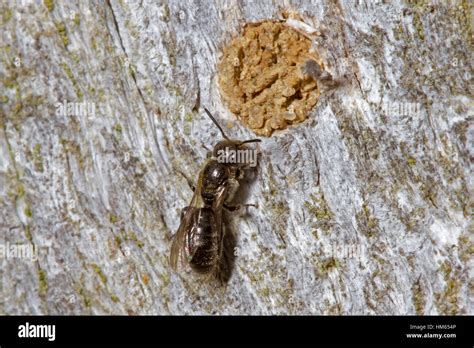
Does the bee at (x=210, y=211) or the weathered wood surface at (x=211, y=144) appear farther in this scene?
the bee at (x=210, y=211)

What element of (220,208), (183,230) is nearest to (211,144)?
(220,208)

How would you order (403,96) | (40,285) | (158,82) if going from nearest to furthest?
(403,96) < (158,82) < (40,285)

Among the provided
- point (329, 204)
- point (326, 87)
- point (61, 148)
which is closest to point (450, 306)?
point (329, 204)

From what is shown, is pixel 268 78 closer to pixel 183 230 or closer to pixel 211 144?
pixel 211 144

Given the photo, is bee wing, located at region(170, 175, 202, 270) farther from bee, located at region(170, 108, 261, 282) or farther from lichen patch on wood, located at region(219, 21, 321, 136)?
lichen patch on wood, located at region(219, 21, 321, 136)

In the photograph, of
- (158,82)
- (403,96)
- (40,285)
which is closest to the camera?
(403,96)

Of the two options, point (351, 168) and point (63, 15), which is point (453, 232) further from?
point (63, 15)

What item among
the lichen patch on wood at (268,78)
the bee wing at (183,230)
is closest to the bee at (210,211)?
the bee wing at (183,230)

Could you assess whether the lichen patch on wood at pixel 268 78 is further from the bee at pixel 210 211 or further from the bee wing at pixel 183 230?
the bee wing at pixel 183 230
